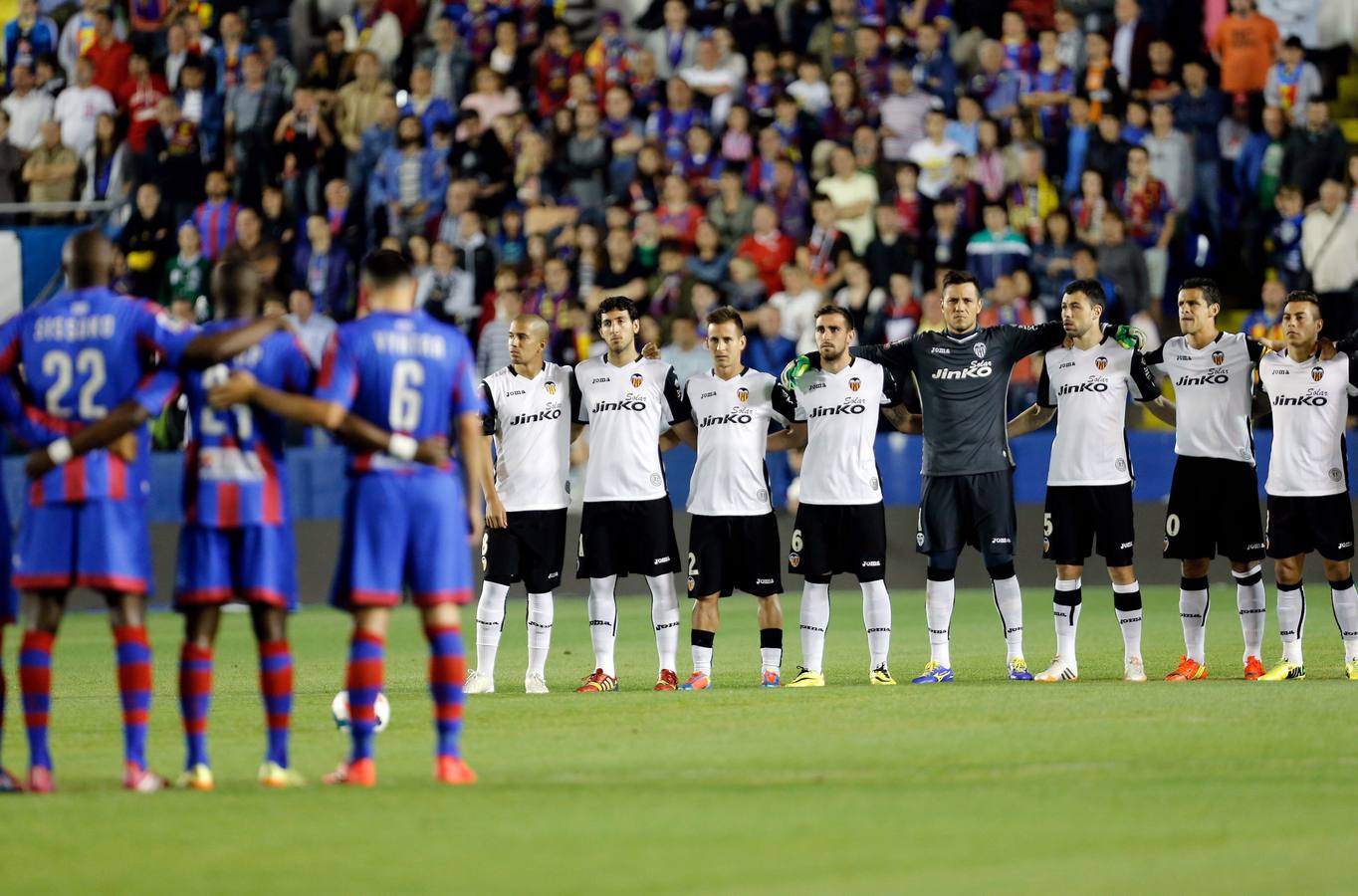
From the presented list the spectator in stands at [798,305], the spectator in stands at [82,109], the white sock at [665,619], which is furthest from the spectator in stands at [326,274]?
the white sock at [665,619]

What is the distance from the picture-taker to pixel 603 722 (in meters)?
10.5

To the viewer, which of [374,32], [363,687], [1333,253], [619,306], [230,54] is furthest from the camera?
[374,32]

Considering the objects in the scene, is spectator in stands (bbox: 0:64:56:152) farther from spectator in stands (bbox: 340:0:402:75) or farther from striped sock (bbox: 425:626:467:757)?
striped sock (bbox: 425:626:467:757)

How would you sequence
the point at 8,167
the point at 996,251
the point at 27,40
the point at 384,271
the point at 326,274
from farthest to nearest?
the point at 27,40 < the point at 8,167 < the point at 326,274 < the point at 996,251 < the point at 384,271

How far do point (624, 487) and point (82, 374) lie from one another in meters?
5.18

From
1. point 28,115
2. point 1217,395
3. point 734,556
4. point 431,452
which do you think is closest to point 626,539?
point 734,556

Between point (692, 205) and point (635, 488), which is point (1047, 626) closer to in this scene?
point (635, 488)

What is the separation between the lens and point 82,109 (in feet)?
84.3

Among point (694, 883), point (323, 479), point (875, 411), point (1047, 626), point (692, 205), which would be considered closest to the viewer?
point (694, 883)

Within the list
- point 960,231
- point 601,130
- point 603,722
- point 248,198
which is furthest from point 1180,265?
point 603,722

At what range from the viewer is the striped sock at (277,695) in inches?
321

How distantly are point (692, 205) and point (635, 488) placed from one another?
32.6ft

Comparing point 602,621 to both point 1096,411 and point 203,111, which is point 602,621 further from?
point 203,111

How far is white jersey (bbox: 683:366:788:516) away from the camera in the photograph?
1289 centimetres
